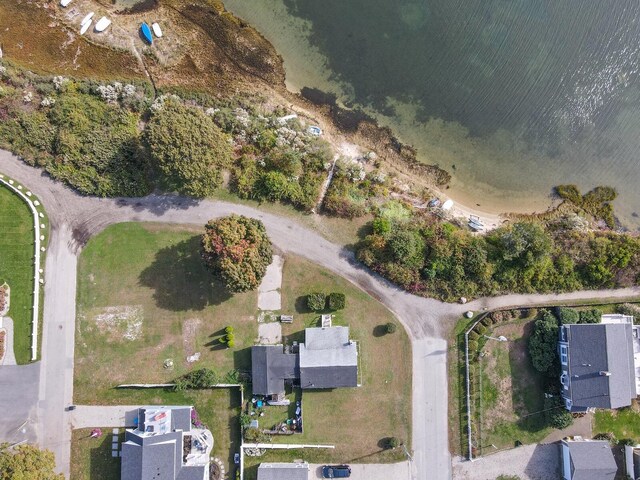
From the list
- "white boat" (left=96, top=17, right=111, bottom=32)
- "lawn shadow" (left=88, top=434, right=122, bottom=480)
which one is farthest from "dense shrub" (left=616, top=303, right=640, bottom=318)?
"white boat" (left=96, top=17, right=111, bottom=32)

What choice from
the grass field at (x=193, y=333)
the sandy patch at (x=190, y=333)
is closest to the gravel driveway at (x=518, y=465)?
the grass field at (x=193, y=333)

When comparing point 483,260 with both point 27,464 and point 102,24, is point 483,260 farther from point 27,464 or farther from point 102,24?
point 27,464

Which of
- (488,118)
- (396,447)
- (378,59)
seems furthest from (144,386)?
(488,118)

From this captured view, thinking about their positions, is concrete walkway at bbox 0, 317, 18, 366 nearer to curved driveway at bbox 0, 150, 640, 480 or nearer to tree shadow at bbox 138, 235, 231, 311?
curved driveway at bbox 0, 150, 640, 480

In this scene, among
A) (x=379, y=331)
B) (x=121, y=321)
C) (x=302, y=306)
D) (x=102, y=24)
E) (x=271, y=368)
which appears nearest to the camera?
(x=271, y=368)

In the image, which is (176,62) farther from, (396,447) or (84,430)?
(396,447)

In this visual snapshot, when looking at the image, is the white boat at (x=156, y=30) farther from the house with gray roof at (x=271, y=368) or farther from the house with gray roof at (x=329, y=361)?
the house with gray roof at (x=329, y=361)

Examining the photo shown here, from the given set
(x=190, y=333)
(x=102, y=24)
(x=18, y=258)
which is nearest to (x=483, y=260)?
(x=190, y=333)
